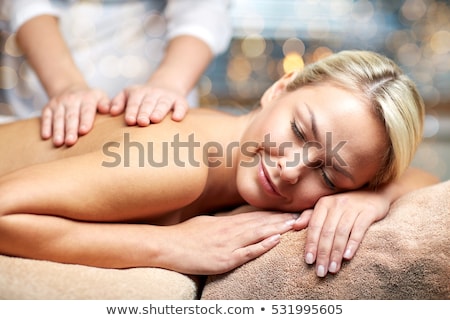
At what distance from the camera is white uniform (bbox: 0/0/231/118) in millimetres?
1448

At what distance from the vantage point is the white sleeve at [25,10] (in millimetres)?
1384

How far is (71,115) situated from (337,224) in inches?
21.2

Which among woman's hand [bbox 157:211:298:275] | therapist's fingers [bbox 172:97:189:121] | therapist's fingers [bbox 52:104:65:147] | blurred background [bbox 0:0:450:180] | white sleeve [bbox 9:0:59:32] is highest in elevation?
white sleeve [bbox 9:0:59:32]

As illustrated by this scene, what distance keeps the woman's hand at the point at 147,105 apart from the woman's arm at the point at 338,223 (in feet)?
1.03

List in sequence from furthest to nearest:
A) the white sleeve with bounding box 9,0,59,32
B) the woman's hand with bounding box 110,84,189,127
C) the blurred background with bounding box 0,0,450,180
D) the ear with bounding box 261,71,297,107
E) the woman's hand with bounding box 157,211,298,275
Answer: the blurred background with bounding box 0,0,450,180 → the white sleeve with bounding box 9,0,59,32 → the ear with bounding box 261,71,297,107 → the woman's hand with bounding box 110,84,189,127 → the woman's hand with bounding box 157,211,298,275

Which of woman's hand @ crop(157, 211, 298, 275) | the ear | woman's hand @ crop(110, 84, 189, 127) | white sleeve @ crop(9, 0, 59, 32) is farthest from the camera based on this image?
white sleeve @ crop(9, 0, 59, 32)

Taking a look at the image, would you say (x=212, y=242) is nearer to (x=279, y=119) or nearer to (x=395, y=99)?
→ (x=279, y=119)

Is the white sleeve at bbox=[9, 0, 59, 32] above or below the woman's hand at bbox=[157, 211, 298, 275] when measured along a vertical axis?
above

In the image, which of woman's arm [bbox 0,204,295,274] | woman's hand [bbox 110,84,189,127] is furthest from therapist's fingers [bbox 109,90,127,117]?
woman's arm [bbox 0,204,295,274]

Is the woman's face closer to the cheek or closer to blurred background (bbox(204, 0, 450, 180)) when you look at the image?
the cheek

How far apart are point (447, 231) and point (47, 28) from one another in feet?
3.34

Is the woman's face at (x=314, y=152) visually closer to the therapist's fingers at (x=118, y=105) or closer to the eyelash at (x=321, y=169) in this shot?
Result: the eyelash at (x=321, y=169)

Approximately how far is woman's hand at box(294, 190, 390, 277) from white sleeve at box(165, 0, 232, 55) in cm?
62
